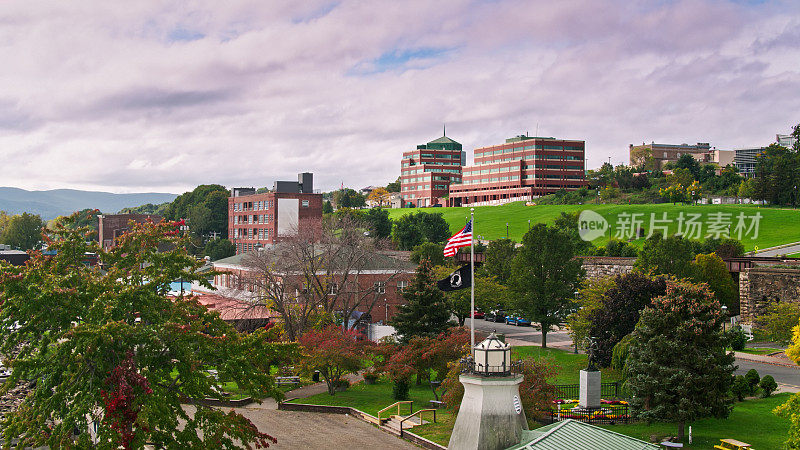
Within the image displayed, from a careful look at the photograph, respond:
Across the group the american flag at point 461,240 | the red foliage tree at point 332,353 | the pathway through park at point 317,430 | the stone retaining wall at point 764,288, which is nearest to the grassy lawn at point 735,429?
the pathway through park at point 317,430

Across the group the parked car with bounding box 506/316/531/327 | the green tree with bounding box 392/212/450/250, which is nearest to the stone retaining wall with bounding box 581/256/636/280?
the parked car with bounding box 506/316/531/327

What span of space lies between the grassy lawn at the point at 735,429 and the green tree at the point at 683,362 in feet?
3.16

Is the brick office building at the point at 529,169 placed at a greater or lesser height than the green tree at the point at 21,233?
greater

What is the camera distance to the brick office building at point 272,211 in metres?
102

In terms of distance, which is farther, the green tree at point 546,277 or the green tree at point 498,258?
the green tree at point 498,258

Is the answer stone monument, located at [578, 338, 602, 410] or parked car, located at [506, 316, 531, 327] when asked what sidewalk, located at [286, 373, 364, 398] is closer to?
stone monument, located at [578, 338, 602, 410]

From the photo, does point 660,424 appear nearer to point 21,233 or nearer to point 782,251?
point 782,251

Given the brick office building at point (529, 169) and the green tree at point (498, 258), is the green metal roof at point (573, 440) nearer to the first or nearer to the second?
the green tree at point (498, 258)

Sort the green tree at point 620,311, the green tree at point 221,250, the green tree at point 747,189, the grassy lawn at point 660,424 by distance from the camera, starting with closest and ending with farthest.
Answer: the grassy lawn at point 660,424
the green tree at point 620,311
the green tree at point 221,250
the green tree at point 747,189

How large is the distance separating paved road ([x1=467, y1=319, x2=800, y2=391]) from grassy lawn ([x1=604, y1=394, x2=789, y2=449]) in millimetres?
7688

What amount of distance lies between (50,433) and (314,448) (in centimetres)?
1158

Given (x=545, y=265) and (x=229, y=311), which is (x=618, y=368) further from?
(x=229, y=311)

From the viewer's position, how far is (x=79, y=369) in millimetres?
19281

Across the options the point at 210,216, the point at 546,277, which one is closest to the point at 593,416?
the point at 546,277
